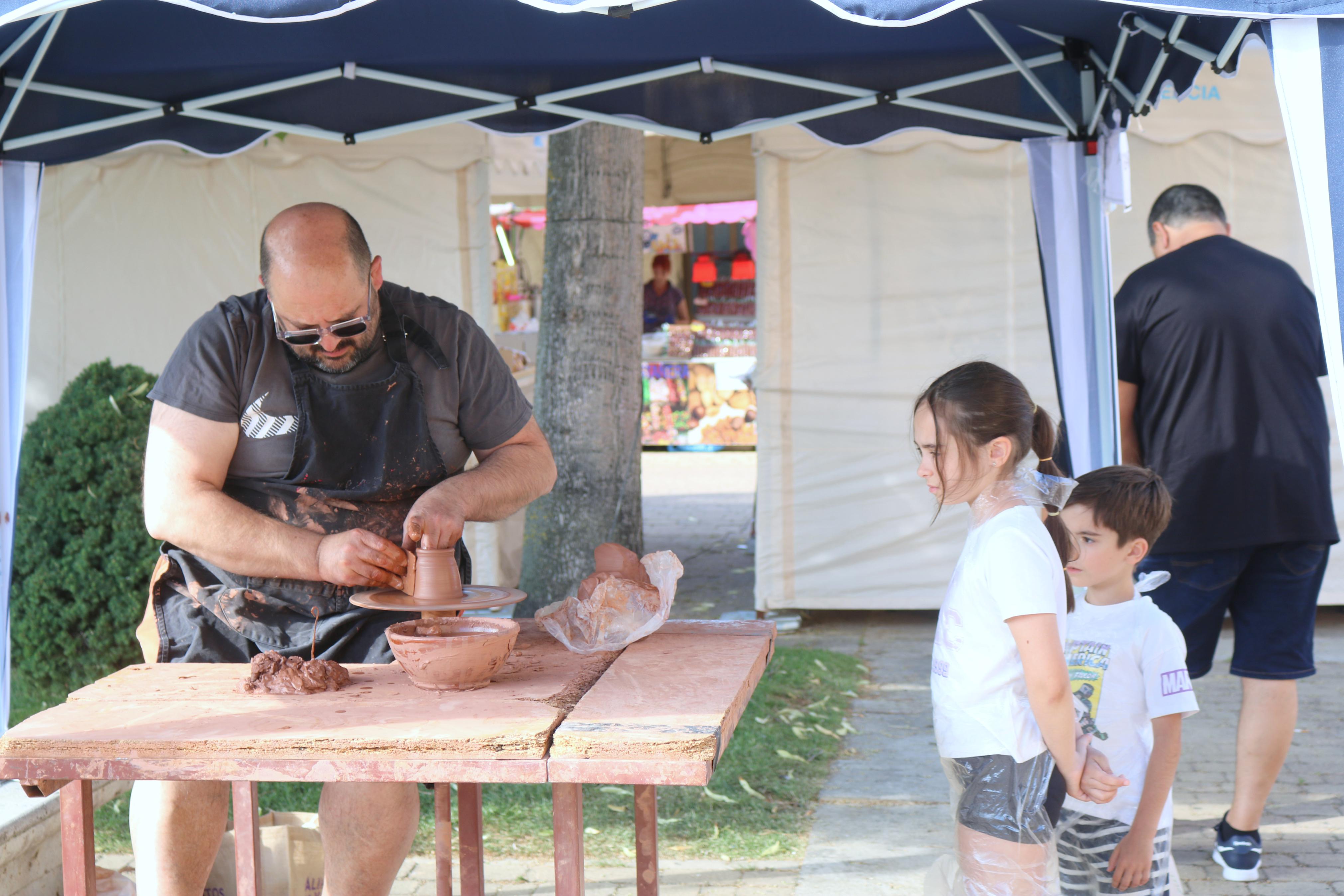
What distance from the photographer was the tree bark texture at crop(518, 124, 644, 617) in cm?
582

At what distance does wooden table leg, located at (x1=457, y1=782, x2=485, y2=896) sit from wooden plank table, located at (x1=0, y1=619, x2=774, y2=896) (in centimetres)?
45

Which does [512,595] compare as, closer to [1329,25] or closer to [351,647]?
[351,647]

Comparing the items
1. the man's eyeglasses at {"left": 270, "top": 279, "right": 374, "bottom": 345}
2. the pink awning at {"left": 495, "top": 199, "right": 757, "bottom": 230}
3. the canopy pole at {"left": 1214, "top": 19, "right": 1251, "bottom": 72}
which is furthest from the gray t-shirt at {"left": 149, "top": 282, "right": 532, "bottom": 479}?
the pink awning at {"left": 495, "top": 199, "right": 757, "bottom": 230}

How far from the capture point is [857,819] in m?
4.08

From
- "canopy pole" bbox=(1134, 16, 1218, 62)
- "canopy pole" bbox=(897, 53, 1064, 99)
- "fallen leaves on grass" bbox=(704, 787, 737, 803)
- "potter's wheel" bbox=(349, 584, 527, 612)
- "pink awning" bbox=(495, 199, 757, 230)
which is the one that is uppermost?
"pink awning" bbox=(495, 199, 757, 230)

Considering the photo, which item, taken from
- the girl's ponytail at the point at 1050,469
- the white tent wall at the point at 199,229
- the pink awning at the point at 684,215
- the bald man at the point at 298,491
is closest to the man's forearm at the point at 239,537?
the bald man at the point at 298,491

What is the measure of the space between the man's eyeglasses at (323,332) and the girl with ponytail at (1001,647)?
47.8 inches

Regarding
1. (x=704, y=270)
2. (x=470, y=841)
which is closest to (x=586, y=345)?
(x=470, y=841)

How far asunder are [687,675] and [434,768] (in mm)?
575

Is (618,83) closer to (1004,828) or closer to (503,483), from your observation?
(503,483)

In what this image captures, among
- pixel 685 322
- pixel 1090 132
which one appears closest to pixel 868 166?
pixel 1090 132

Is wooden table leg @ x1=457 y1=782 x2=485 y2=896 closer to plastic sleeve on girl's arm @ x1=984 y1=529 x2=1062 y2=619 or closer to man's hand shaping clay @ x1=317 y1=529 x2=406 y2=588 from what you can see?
man's hand shaping clay @ x1=317 y1=529 x2=406 y2=588

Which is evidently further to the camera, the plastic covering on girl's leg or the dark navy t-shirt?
the dark navy t-shirt

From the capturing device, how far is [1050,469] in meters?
2.59
